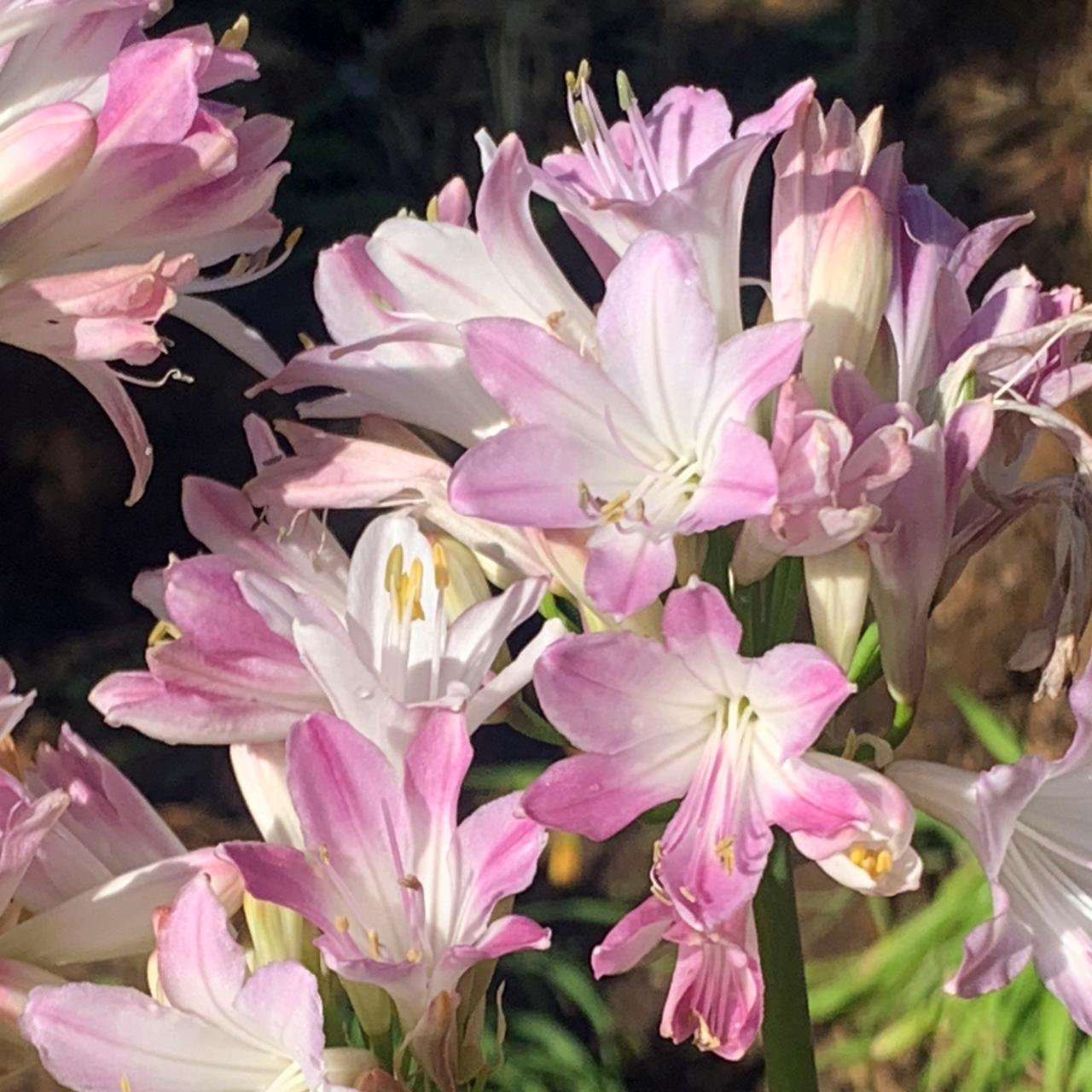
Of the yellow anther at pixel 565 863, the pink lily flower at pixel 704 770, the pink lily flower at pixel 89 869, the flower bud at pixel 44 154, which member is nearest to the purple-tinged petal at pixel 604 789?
the pink lily flower at pixel 704 770

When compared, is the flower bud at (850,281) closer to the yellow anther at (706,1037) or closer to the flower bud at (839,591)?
the flower bud at (839,591)

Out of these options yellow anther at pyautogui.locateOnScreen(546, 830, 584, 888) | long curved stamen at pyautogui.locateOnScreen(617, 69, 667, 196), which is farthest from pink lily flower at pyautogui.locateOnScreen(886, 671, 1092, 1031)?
yellow anther at pyautogui.locateOnScreen(546, 830, 584, 888)

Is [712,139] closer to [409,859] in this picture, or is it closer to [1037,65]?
[409,859]

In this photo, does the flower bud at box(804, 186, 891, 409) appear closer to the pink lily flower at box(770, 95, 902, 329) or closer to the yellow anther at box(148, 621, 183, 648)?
the pink lily flower at box(770, 95, 902, 329)

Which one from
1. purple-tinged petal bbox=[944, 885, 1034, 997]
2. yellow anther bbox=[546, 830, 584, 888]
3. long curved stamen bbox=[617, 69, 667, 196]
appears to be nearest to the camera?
purple-tinged petal bbox=[944, 885, 1034, 997]

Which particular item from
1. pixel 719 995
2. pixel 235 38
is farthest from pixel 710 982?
Answer: pixel 235 38

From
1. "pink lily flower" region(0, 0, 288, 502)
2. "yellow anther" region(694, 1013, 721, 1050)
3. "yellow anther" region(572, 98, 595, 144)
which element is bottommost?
"yellow anther" region(694, 1013, 721, 1050)

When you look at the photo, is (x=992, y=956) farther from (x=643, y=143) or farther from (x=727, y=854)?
(x=643, y=143)
